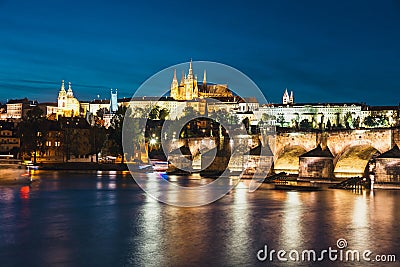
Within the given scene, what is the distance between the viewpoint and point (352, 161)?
3641 cm

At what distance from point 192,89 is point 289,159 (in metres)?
85.7

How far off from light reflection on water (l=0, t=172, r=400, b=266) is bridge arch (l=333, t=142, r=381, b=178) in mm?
6649

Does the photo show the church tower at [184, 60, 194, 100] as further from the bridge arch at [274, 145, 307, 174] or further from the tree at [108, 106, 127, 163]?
the bridge arch at [274, 145, 307, 174]

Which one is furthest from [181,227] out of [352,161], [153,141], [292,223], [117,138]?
[153,141]

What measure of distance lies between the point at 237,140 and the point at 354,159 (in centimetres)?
1190

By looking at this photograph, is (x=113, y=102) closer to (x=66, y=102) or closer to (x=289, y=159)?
(x=66, y=102)

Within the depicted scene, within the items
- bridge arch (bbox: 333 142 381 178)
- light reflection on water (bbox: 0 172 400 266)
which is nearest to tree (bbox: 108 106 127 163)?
bridge arch (bbox: 333 142 381 178)

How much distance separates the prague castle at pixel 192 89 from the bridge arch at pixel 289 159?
82653 mm

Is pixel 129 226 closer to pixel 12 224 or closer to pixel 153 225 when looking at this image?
pixel 153 225

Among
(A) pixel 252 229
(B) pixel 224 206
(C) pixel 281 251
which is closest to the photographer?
(C) pixel 281 251

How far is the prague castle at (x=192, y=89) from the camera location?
412ft

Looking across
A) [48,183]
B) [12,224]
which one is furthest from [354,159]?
[12,224]

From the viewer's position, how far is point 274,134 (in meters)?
41.8

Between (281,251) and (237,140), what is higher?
(237,140)
